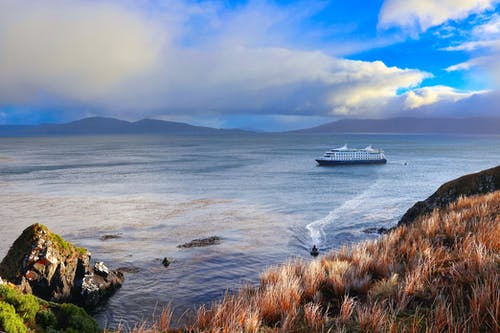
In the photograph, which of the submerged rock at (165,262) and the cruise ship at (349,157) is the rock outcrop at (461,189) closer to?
the submerged rock at (165,262)

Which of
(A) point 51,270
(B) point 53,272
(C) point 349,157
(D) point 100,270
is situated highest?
(C) point 349,157

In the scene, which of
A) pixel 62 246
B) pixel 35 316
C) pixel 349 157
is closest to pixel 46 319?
pixel 35 316

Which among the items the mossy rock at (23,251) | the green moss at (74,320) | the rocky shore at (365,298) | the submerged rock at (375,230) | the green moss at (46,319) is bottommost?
the submerged rock at (375,230)

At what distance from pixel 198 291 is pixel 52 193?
39.9 meters

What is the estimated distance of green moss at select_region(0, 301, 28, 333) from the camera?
482 cm

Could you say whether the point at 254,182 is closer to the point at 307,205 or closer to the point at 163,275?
the point at 307,205

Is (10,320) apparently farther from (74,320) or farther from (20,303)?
(74,320)

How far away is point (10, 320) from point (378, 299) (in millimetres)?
5122

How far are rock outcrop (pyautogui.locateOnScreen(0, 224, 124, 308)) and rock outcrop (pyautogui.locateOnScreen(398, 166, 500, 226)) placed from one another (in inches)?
759

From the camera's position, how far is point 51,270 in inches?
620

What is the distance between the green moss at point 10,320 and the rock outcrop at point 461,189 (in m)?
23.6

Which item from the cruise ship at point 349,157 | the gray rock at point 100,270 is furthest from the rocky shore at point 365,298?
the cruise ship at point 349,157

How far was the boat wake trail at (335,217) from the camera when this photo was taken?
2960 centimetres

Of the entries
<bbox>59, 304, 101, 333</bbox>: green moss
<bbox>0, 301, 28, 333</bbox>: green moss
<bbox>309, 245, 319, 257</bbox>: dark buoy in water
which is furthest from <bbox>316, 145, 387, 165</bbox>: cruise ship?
<bbox>0, 301, 28, 333</bbox>: green moss
